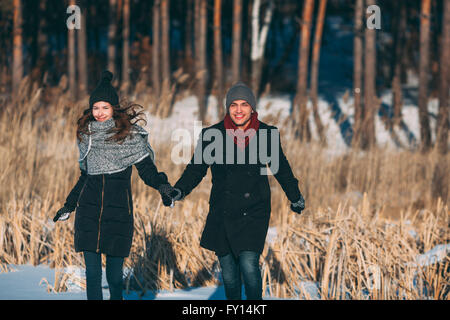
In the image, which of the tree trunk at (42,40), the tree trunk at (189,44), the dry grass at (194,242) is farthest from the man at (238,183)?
the tree trunk at (189,44)

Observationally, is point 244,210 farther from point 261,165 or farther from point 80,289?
point 80,289

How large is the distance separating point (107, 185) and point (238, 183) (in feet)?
2.35

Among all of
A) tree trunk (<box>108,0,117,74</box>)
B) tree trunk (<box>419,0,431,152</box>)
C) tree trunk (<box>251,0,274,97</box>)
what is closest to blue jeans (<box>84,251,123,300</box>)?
tree trunk (<box>419,0,431,152</box>)

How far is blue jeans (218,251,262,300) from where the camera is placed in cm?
410

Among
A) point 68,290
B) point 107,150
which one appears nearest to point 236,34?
point 68,290

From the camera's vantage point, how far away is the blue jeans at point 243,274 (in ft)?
13.5

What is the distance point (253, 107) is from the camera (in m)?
4.30

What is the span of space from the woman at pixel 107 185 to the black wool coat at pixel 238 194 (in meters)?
0.28

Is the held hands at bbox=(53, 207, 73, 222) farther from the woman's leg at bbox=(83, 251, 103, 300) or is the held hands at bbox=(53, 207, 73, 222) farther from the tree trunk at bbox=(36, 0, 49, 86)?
the tree trunk at bbox=(36, 0, 49, 86)

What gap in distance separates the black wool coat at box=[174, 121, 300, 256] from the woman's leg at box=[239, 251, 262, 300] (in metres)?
0.04

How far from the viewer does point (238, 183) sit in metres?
4.19

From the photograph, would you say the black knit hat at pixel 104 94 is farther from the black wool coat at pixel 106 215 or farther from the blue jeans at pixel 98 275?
the blue jeans at pixel 98 275
